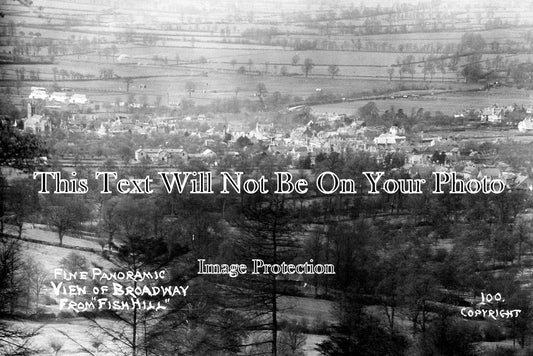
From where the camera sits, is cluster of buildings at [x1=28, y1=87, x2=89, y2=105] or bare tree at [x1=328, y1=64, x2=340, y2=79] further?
bare tree at [x1=328, y1=64, x2=340, y2=79]

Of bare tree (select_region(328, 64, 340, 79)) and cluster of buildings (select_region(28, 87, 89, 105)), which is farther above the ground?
bare tree (select_region(328, 64, 340, 79))

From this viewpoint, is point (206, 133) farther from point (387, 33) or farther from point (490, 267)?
point (490, 267)

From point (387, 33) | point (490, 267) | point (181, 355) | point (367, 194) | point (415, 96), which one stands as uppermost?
point (387, 33)

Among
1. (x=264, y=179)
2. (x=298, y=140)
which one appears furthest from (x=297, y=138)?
(x=264, y=179)

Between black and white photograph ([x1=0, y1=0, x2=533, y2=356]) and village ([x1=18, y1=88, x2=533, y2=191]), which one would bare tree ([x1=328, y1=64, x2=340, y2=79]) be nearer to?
black and white photograph ([x1=0, y1=0, x2=533, y2=356])

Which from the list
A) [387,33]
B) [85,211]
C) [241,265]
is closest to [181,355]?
[241,265]

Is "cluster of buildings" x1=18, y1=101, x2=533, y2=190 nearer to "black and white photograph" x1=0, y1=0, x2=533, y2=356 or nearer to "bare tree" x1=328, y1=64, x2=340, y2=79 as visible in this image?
"black and white photograph" x1=0, y1=0, x2=533, y2=356

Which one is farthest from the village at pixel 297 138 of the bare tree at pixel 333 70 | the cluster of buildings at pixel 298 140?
the bare tree at pixel 333 70

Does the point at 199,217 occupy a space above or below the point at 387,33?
below

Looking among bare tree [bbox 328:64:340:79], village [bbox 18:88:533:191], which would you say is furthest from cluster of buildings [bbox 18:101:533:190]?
bare tree [bbox 328:64:340:79]

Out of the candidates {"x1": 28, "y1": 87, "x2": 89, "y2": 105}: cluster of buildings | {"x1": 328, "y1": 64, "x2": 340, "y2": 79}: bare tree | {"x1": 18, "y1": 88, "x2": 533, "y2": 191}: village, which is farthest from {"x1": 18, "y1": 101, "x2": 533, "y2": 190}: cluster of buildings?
{"x1": 328, "y1": 64, "x2": 340, "y2": 79}: bare tree
